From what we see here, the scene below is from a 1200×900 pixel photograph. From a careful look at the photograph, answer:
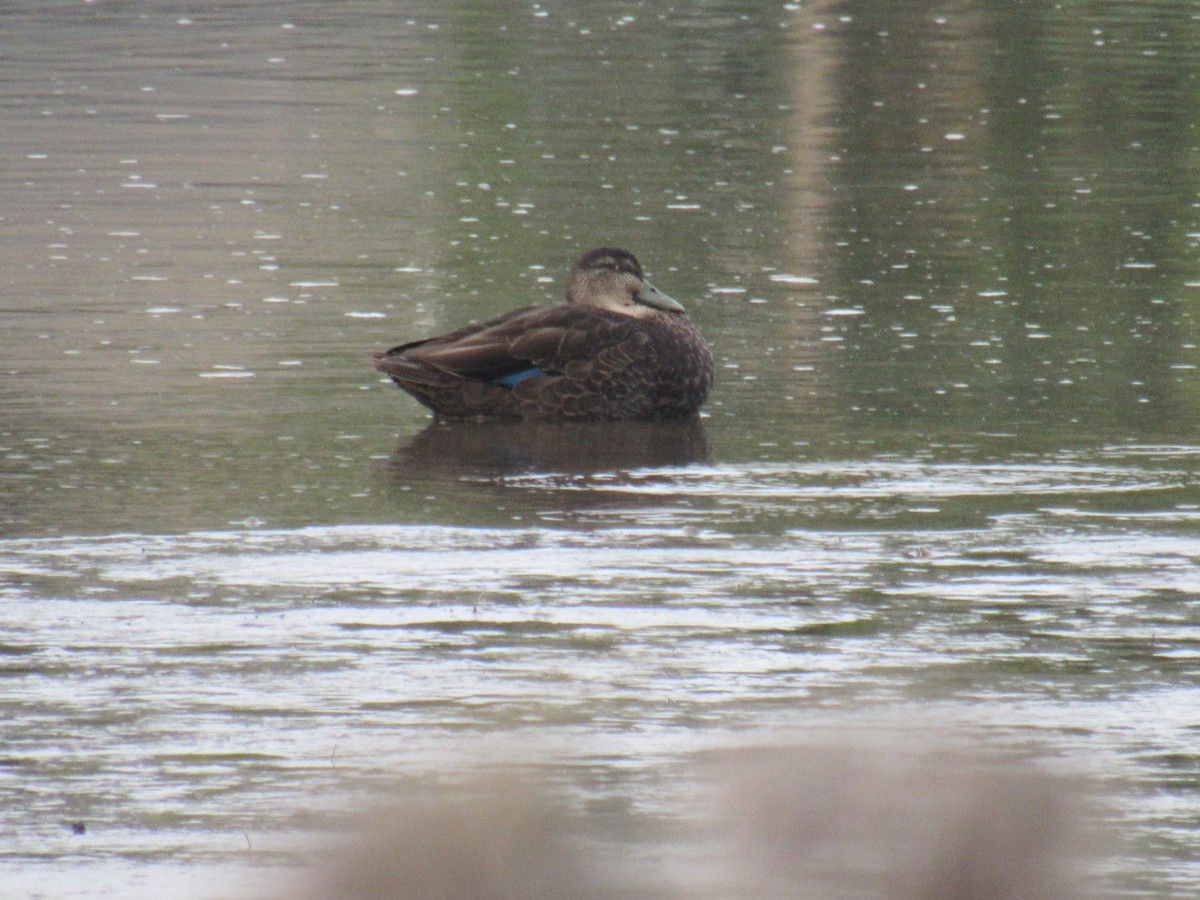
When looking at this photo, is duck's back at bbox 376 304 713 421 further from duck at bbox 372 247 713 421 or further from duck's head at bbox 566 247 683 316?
duck's head at bbox 566 247 683 316

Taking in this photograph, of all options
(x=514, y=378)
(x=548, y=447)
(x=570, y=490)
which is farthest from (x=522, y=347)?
(x=570, y=490)

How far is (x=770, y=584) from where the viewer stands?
23.2 feet

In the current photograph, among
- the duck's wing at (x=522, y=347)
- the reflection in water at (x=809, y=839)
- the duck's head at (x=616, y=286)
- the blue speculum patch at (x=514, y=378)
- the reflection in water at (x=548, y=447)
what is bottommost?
the reflection in water at (x=548, y=447)

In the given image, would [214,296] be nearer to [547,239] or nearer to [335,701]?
[547,239]

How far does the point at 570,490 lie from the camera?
8695mm

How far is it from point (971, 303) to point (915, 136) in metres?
10.2

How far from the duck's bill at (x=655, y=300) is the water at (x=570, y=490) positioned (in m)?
0.52

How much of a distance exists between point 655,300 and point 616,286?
0.20 meters

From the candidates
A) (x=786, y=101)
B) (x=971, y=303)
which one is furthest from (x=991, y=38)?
(x=971, y=303)

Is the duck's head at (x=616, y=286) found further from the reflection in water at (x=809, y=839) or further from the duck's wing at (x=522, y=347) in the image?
the reflection in water at (x=809, y=839)

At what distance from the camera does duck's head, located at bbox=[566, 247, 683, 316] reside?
10.9 m

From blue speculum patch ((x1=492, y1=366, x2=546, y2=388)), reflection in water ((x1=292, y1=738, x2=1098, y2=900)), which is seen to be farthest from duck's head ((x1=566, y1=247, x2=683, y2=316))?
reflection in water ((x1=292, y1=738, x2=1098, y2=900))

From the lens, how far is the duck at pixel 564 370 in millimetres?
10250

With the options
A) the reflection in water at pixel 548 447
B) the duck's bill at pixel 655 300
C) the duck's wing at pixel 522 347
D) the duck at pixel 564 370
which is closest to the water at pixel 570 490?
the reflection in water at pixel 548 447
